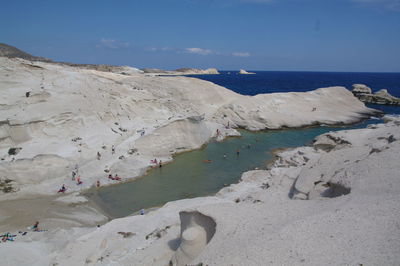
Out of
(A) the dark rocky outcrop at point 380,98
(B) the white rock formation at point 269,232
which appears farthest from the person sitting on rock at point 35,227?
(A) the dark rocky outcrop at point 380,98

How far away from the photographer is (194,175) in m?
21.2

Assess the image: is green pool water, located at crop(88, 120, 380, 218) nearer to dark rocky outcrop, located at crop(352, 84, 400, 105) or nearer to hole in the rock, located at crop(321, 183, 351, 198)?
hole in the rock, located at crop(321, 183, 351, 198)

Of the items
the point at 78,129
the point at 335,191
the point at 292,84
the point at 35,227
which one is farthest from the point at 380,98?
the point at 35,227

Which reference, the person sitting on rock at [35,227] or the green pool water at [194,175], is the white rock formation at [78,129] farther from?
the person sitting on rock at [35,227]

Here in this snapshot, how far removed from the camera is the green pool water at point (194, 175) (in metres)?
17.3

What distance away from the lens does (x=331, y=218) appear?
299 inches

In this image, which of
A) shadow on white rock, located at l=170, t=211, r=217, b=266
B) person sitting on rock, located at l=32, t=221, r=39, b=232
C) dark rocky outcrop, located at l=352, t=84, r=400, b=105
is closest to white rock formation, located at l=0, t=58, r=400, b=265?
shadow on white rock, located at l=170, t=211, r=217, b=266

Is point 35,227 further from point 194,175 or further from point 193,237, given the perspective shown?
point 194,175

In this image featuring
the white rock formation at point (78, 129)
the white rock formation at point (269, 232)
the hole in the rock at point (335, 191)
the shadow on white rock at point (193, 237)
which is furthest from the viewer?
the white rock formation at point (78, 129)

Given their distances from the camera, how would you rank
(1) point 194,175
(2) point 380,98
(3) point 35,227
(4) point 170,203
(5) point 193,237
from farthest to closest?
(2) point 380,98 < (1) point 194,175 < (4) point 170,203 < (3) point 35,227 < (5) point 193,237

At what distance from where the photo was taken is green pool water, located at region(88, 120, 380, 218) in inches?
682

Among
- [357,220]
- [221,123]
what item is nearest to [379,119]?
[221,123]

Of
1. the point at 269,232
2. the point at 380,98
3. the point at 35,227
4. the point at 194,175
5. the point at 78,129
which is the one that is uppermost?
the point at 380,98

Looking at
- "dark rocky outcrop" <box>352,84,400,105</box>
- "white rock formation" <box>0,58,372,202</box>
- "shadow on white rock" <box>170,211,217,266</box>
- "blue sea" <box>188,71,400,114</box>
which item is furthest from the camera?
"blue sea" <box>188,71,400,114</box>
